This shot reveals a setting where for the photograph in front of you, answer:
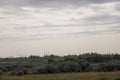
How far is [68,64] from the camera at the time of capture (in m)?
72.3

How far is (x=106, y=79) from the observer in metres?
47.2

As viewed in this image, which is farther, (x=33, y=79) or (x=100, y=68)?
(x=100, y=68)

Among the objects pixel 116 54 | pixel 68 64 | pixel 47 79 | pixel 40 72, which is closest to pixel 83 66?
pixel 68 64

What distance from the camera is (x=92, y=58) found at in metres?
89.2

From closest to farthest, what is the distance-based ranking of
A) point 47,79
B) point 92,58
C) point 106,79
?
point 106,79 → point 47,79 → point 92,58

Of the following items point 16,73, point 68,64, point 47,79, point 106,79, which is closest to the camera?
point 106,79

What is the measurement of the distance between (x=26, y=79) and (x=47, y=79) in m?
3.58

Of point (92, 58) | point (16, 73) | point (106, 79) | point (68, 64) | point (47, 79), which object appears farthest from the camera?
point (92, 58)

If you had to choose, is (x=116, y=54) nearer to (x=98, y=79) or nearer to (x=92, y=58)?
(x=92, y=58)

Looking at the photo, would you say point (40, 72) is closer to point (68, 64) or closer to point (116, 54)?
point (68, 64)

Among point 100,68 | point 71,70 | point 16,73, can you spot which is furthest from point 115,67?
point 16,73

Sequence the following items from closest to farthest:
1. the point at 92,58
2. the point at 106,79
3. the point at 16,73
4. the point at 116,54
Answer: the point at 106,79 < the point at 16,73 < the point at 92,58 < the point at 116,54

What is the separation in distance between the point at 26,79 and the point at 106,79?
1354cm

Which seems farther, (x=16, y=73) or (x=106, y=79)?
(x=16, y=73)
